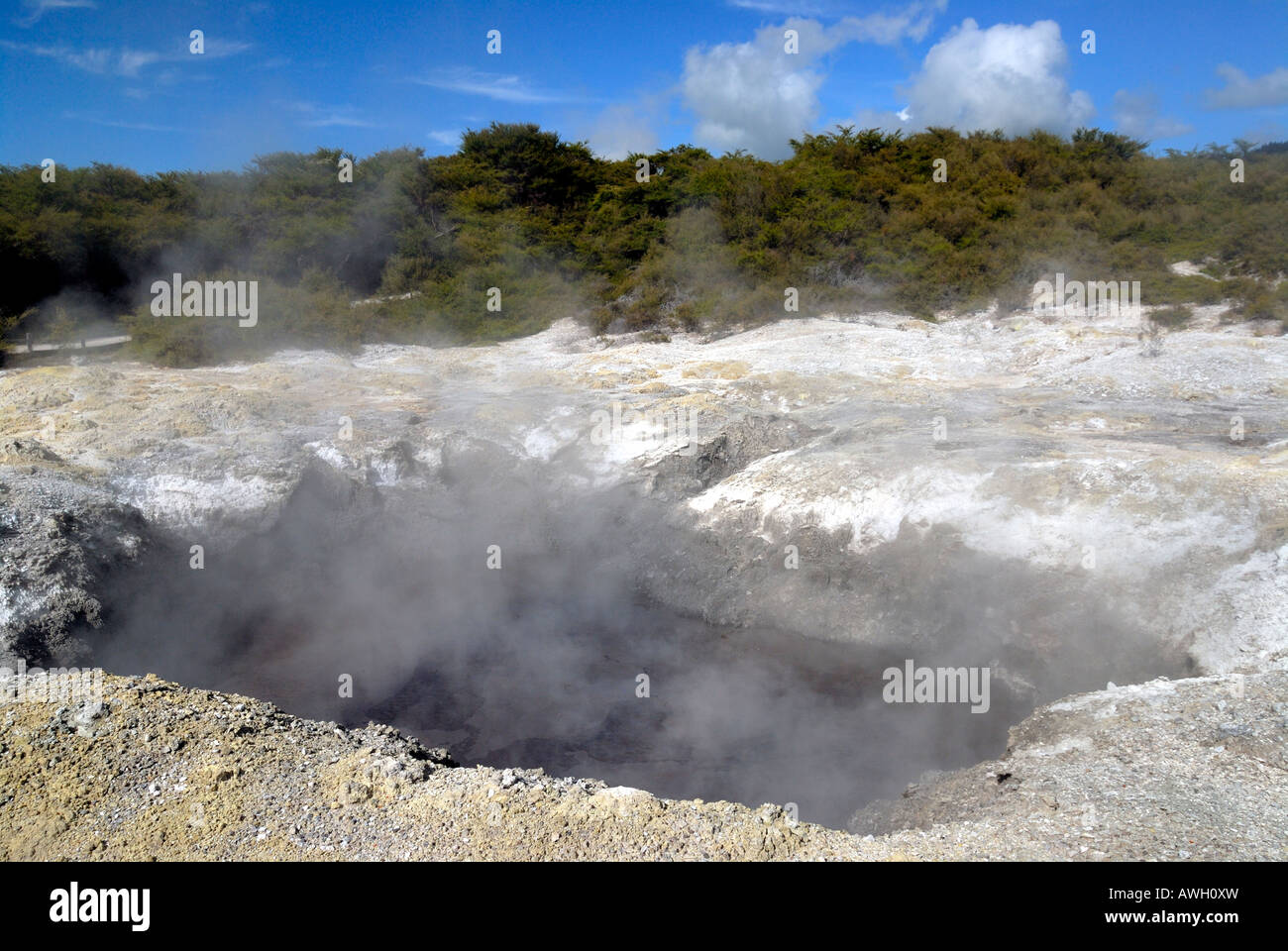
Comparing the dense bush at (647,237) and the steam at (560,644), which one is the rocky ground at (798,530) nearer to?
the steam at (560,644)

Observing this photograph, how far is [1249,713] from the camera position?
5230 mm

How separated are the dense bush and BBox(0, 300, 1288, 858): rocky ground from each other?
1606 millimetres

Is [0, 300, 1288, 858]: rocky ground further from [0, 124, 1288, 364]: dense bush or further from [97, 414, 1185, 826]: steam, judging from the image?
[0, 124, 1288, 364]: dense bush

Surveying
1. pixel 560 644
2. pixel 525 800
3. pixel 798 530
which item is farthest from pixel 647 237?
pixel 525 800

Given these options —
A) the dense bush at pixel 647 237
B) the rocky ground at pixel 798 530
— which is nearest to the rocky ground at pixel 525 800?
the rocky ground at pixel 798 530

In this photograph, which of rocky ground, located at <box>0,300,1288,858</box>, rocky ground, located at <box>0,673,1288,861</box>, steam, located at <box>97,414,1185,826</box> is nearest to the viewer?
rocky ground, located at <box>0,673,1288,861</box>

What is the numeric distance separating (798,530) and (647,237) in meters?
13.0

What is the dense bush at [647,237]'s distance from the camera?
15.8m

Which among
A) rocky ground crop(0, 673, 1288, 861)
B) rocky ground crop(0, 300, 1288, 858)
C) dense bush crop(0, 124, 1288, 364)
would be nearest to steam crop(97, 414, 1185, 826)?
rocky ground crop(0, 300, 1288, 858)

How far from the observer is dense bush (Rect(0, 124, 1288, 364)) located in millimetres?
15812

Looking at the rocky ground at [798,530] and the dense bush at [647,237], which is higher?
the dense bush at [647,237]

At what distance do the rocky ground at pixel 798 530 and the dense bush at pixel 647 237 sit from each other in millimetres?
1606

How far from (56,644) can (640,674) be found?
196 inches
